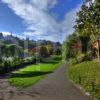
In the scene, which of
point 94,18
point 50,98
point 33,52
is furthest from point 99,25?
point 33,52

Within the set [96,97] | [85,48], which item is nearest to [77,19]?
[96,97]

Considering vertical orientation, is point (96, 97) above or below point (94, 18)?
below

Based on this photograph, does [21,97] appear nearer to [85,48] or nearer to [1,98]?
[1,98]

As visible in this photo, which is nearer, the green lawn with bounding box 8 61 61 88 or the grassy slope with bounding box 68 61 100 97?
the grassy slope with bounding box 68 61 100 97

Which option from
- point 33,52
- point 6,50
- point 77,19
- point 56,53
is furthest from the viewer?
point 56,53

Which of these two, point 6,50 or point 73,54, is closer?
point 73,54

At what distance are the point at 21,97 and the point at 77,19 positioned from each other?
→ 41.5 feet

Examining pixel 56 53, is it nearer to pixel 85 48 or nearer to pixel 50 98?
pixel 85 48

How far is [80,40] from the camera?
2672 inches

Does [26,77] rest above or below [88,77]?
below

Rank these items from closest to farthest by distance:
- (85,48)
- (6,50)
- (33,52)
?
(85,48) < (6,50) < (33,52)

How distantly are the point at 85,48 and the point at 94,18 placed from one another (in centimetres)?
4466

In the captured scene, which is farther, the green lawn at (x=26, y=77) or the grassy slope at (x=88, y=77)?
the green lawn at (x=26, y=77)

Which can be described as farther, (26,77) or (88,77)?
(26,77)
